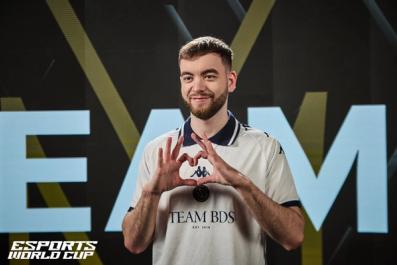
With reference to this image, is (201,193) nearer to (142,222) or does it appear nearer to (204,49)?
(142,222)

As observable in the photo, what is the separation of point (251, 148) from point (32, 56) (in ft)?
5.25

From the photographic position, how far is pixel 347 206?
2.67 m

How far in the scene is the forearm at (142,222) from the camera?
172 cm

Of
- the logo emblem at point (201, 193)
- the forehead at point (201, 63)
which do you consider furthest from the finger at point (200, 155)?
the forehead at point (201, 63)

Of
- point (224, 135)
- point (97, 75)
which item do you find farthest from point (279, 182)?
point (97, 75)

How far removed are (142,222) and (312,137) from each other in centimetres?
130

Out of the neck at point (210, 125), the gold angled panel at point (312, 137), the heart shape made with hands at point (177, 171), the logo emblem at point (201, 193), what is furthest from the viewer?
the gold angled panel at point (312, 137)

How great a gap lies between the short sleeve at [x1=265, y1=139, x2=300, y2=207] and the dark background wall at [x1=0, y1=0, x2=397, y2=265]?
858 mm

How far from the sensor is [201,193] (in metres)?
1.87

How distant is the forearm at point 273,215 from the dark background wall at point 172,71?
3.12 ft

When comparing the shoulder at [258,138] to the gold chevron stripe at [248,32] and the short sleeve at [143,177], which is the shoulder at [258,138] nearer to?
the short sleeve at [143,177]

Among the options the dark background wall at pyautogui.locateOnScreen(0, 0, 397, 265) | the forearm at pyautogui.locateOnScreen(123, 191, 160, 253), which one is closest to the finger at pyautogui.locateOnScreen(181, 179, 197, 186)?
the forearm at pyautogui.locateOnScreen(123, 191, 160, 253)

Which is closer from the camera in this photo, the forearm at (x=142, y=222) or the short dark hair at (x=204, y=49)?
the forearm at (x=142, y=222)

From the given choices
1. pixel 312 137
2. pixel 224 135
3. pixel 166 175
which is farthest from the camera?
pixel 312 137
